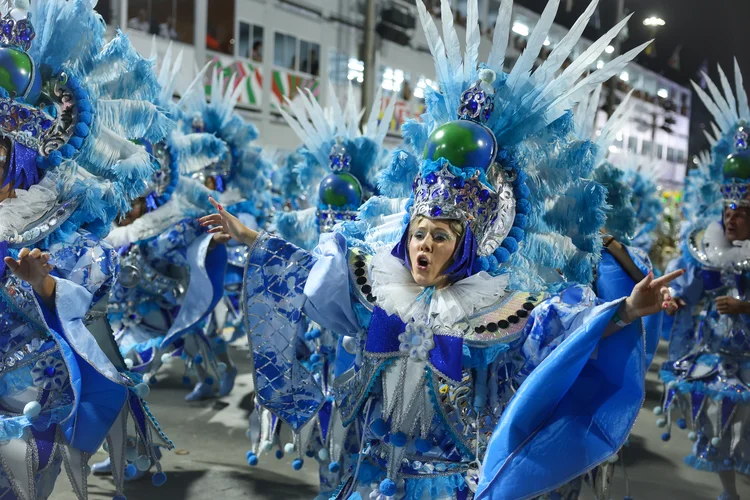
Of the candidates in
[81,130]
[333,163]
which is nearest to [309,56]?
[333,163]

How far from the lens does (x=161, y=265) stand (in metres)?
4.73

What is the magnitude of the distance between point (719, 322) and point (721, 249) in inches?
15.7

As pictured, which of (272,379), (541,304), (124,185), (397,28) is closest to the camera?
(541,304)

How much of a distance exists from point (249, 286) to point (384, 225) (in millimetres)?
517

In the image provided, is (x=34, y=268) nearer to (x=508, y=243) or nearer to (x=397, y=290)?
(x=397, y=290)

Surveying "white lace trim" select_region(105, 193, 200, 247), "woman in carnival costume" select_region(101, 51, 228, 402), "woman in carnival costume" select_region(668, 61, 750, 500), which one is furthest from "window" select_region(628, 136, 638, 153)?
"white lace trim" select_region(105, 193, 200, 247)

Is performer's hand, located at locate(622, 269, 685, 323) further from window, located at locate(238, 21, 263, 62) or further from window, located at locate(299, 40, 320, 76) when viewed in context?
window, located at locate(299, 40, 320, 76)

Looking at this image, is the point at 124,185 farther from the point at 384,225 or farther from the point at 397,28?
the point at 397,28

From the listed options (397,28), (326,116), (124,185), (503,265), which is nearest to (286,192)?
(326,116)

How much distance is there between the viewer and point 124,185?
2.96 metres

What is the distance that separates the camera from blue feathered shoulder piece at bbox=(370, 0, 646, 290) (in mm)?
2494

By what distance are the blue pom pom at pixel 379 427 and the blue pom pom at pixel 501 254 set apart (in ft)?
2.06

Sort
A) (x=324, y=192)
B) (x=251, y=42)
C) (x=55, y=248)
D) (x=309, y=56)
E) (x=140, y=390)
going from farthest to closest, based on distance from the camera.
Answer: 1. (x=309, y=56)
2. (x=251, y=42)
3. (x=324, y=192)
4. (x=140, y=390)
5. (x=55, y=248)

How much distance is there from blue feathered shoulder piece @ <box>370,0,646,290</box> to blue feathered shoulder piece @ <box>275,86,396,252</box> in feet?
5.14
